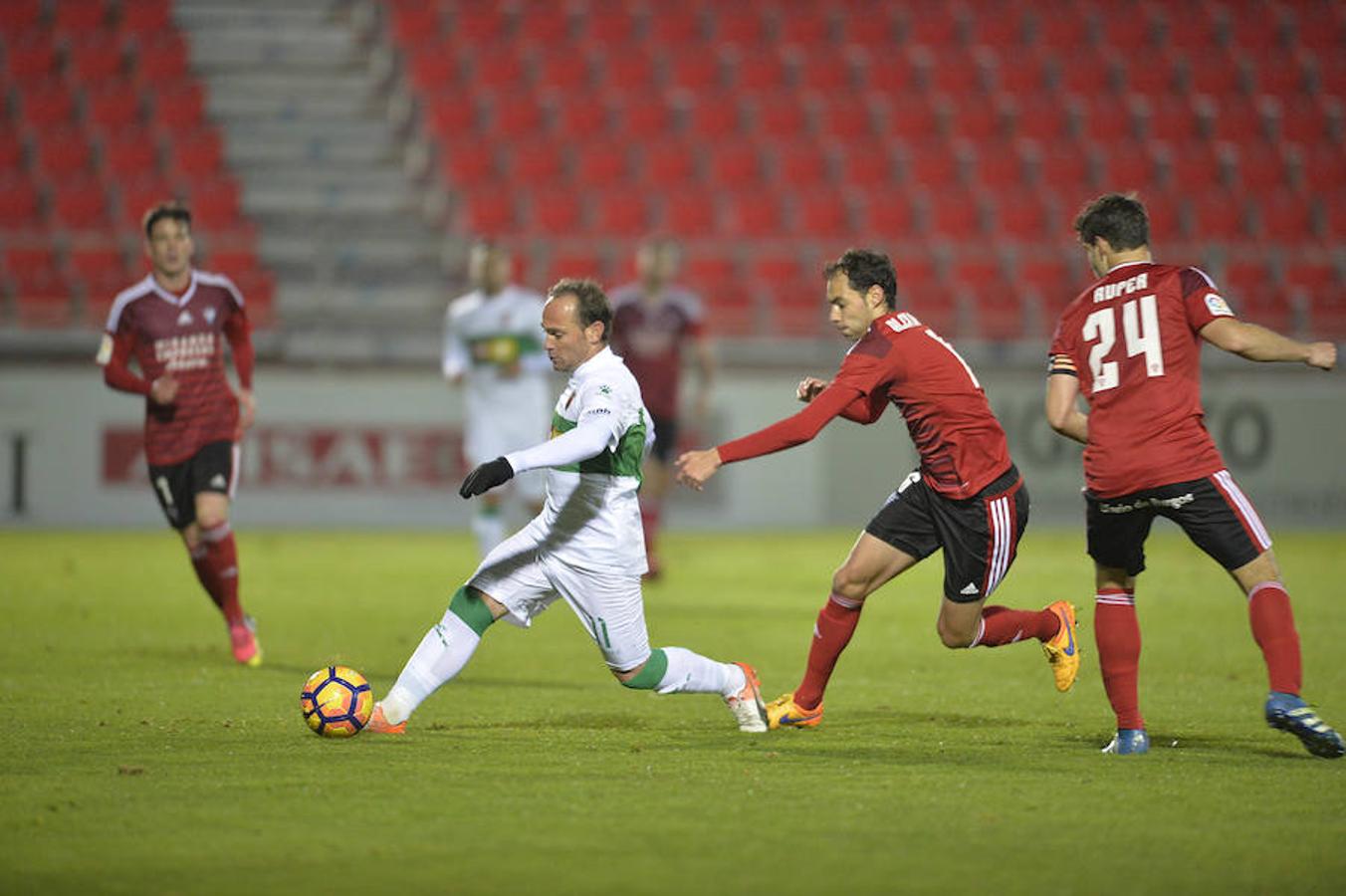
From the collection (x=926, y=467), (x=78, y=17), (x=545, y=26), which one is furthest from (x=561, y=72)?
(x=926, y=467)

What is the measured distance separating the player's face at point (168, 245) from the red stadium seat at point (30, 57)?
14.3 meters

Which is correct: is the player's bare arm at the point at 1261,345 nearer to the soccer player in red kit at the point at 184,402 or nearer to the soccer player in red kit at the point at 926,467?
the soccer player in red kit at the point at 926,467

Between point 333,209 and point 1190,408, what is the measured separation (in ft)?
55.0

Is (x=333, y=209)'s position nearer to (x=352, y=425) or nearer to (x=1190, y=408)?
(x=352, y=425)

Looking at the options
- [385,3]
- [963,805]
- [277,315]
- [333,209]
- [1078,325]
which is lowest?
[963,805]

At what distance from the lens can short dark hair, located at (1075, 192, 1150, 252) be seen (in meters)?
6.64

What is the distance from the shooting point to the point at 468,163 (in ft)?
71.6

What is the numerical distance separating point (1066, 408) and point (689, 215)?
15.1 m

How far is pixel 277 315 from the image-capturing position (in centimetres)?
1905

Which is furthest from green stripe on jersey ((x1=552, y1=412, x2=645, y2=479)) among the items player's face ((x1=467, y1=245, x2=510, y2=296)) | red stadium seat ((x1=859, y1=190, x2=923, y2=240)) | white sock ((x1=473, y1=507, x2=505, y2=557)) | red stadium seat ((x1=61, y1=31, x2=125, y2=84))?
red stadium seat ((x1=61, y1=31, x2=125, y2=84))

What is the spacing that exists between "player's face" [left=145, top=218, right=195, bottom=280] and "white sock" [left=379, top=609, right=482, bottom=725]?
347cm

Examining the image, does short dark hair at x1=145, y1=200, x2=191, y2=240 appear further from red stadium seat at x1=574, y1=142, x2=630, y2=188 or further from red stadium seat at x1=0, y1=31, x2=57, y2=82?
red stadium seat at x1=0, y1=31, x2=57, y2=82

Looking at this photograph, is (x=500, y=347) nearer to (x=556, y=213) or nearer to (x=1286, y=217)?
(x=556, y=213)

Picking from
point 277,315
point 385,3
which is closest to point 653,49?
point 385,3
